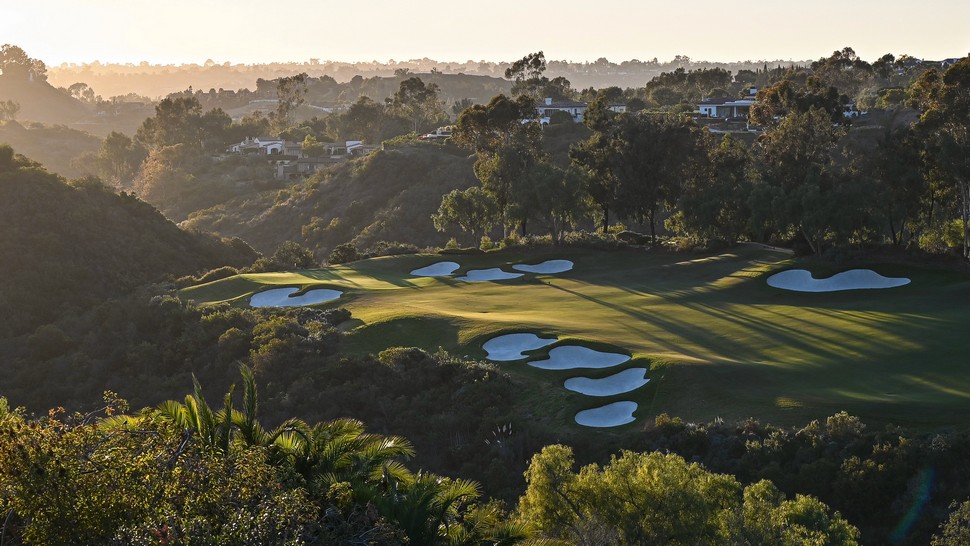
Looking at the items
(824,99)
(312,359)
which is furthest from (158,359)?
(824,99)

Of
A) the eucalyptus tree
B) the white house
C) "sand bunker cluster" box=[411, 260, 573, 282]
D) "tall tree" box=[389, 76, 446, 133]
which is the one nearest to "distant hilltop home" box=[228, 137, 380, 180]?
"tall tree" box=[389, 76, 446, 133]

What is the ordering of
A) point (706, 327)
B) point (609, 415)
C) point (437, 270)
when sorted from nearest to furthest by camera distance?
point (609, 415) → point (706, 327) → point (437, 270)

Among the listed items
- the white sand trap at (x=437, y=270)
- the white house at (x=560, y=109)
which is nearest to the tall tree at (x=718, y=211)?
the white sand trap at (x=437, y=270)

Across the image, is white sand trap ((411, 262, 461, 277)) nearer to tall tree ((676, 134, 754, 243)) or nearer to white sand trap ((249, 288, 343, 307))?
white sand trap ((249, 288, 343, 307))

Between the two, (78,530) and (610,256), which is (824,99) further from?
(78,530)

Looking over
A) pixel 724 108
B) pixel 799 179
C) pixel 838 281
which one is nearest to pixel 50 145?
pixel 724 108

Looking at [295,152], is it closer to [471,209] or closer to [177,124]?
[177,124]
